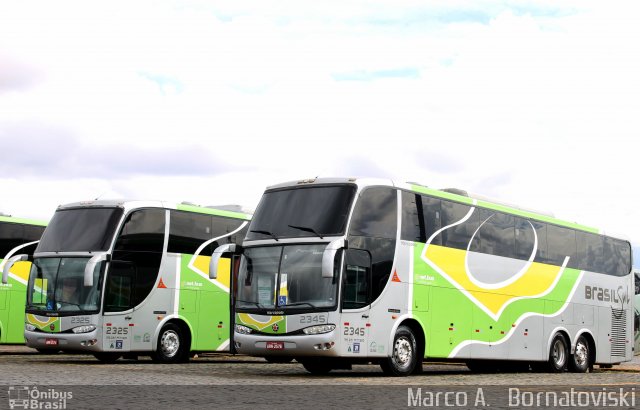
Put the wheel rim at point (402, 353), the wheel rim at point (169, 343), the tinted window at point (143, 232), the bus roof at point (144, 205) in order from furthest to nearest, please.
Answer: the wheel rim at point (169, 343), the bus roof at point (144, 205), the tinted window at point (143, 232), the wheel rim at point (402, 353)

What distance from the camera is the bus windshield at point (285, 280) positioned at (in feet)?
67.2

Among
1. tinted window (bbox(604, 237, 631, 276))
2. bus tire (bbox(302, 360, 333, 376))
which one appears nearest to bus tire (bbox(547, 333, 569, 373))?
tinted window (bbox(604, 237, 631, 276))

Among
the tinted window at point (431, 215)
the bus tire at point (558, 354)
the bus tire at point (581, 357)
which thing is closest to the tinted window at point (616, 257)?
the bus tire at point (581, 357)

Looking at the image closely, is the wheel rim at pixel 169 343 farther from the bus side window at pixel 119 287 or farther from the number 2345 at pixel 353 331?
the number 2345 at pixel 353 331

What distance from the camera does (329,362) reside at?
72.8 ft

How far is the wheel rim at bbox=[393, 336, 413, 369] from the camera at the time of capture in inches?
849

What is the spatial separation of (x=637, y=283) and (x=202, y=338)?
15638mm

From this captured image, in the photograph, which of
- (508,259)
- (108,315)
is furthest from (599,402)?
(108,315)

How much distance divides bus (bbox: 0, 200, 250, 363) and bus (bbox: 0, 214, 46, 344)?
4.63m

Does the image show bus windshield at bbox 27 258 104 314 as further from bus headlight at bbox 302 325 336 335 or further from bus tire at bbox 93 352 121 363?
bus headlight at bbox 302 325 336 335

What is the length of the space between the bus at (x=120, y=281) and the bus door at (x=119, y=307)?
24 mm

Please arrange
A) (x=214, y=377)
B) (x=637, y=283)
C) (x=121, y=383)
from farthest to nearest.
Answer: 1. (x=637, y=283)
2. (x=214, y=377)
3. (x=121, y=383)

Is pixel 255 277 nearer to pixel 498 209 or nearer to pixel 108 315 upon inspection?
pixel 108 315

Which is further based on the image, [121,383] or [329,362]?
[329,362]
